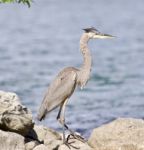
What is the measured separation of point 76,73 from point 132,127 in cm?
159

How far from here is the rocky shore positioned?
1380 centimetres

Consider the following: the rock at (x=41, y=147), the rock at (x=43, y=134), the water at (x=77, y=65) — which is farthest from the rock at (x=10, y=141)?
the water at (x=77, y=65)

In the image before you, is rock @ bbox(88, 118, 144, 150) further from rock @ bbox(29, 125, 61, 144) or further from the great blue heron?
rock @ bbox(29, 125, 61, 144)

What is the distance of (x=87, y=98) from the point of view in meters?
28.1

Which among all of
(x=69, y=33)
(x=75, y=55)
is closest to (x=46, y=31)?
(x=69, y=33)

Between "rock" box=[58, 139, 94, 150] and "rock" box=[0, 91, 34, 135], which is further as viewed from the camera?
"rock" box=[58, 139, 94, 150]

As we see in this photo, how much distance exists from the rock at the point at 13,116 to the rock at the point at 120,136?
133 centimetres

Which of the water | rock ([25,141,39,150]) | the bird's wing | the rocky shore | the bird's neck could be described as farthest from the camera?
the water

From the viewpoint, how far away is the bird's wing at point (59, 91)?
49.0 ft

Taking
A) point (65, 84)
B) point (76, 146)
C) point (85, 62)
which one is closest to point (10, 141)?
point (76, 146)

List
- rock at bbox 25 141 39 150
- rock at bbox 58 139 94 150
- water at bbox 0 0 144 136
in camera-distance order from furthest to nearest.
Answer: water at bbox 0 0 144 136
rock at bbox 58 139 94 150
rock at bbox 25 141 39 150

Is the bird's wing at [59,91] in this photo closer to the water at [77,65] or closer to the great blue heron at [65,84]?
the great blue heron at [65,84]

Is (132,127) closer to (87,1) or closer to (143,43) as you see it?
(143,43)

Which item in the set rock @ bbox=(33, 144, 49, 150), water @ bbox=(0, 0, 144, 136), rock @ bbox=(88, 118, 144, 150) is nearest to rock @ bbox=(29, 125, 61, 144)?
rock @ bbox=(88, 118, 144, 150)
